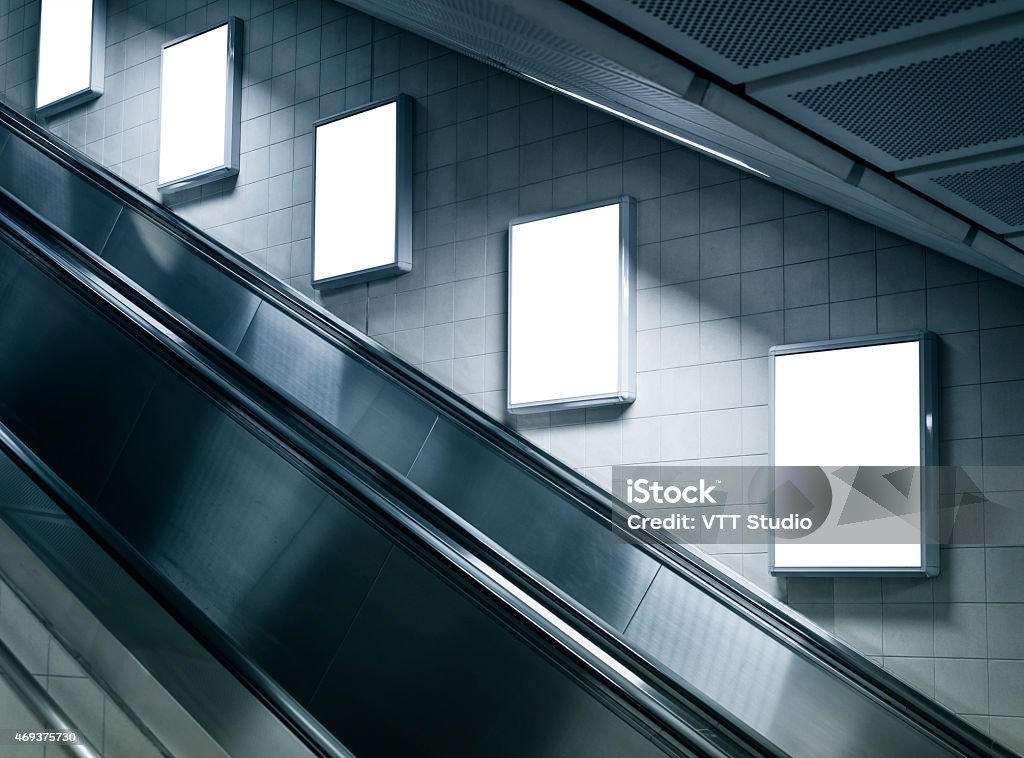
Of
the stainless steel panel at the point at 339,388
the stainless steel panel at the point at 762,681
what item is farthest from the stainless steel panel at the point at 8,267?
the stainless steel panel at the point at 762,681

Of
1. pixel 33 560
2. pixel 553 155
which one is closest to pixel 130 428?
pixel 33 560

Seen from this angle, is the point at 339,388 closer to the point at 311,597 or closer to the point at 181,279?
the point at 181,279

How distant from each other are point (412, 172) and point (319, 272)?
102cm

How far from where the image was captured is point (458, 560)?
9.41 feet

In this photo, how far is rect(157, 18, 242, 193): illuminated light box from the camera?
8.27 metres

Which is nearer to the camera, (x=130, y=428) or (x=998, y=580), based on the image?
(x=130, y=428)

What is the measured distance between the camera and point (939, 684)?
16.0 feet

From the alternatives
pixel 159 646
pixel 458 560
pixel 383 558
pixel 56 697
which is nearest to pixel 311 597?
pixel 383 558

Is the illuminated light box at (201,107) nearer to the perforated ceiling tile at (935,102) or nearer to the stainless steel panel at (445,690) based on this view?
the stainless steel panel at (445,690)

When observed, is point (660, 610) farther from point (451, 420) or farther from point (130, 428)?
point (130, 428)

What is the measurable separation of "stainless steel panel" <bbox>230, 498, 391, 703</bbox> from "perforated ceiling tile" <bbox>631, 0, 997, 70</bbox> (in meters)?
1.74

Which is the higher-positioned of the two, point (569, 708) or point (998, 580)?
A: point (998, 580)

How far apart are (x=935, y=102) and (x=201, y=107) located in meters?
7.16

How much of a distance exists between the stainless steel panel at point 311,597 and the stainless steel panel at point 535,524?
2.09 metres
